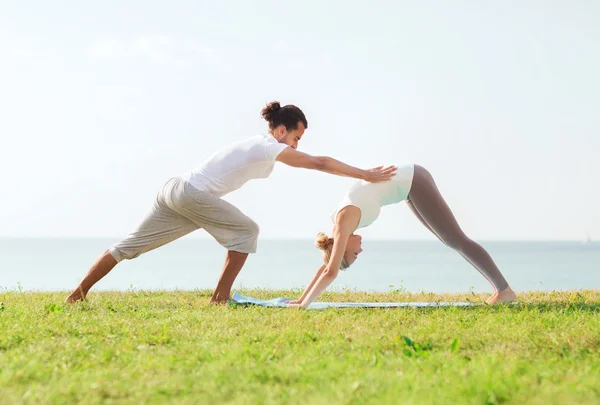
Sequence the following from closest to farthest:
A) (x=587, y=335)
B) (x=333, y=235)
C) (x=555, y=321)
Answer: (x=587, y=335) → (x=555, y=321) → (x=333, y=235)

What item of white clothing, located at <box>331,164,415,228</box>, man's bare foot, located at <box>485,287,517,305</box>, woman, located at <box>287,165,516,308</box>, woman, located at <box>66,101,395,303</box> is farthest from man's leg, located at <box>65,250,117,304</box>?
man's bare foot, located at <box>485,287,517,305</box>

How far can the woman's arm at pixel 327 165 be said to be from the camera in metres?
5.86

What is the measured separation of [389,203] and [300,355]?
2.81m

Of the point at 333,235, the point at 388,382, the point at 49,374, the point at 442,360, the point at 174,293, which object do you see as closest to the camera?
the point at 388,382

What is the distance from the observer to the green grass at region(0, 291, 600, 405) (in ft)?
9.29

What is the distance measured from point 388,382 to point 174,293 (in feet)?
17.5

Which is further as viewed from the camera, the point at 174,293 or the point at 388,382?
the point at 174,293

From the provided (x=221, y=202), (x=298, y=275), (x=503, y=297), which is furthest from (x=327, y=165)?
(x=298, y=275)

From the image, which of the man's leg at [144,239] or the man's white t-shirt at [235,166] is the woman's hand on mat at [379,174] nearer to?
the man's white t-shirt at [235,166]

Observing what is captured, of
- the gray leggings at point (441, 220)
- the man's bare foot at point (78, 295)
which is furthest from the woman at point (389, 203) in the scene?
the man's bare foot at point (78, 295)

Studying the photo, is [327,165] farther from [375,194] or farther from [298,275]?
[298,275]

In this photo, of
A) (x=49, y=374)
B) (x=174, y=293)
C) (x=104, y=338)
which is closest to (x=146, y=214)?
(x=174, y=293)

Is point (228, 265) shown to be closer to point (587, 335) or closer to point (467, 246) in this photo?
point (467, 246)

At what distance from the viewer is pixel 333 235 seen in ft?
19.6
